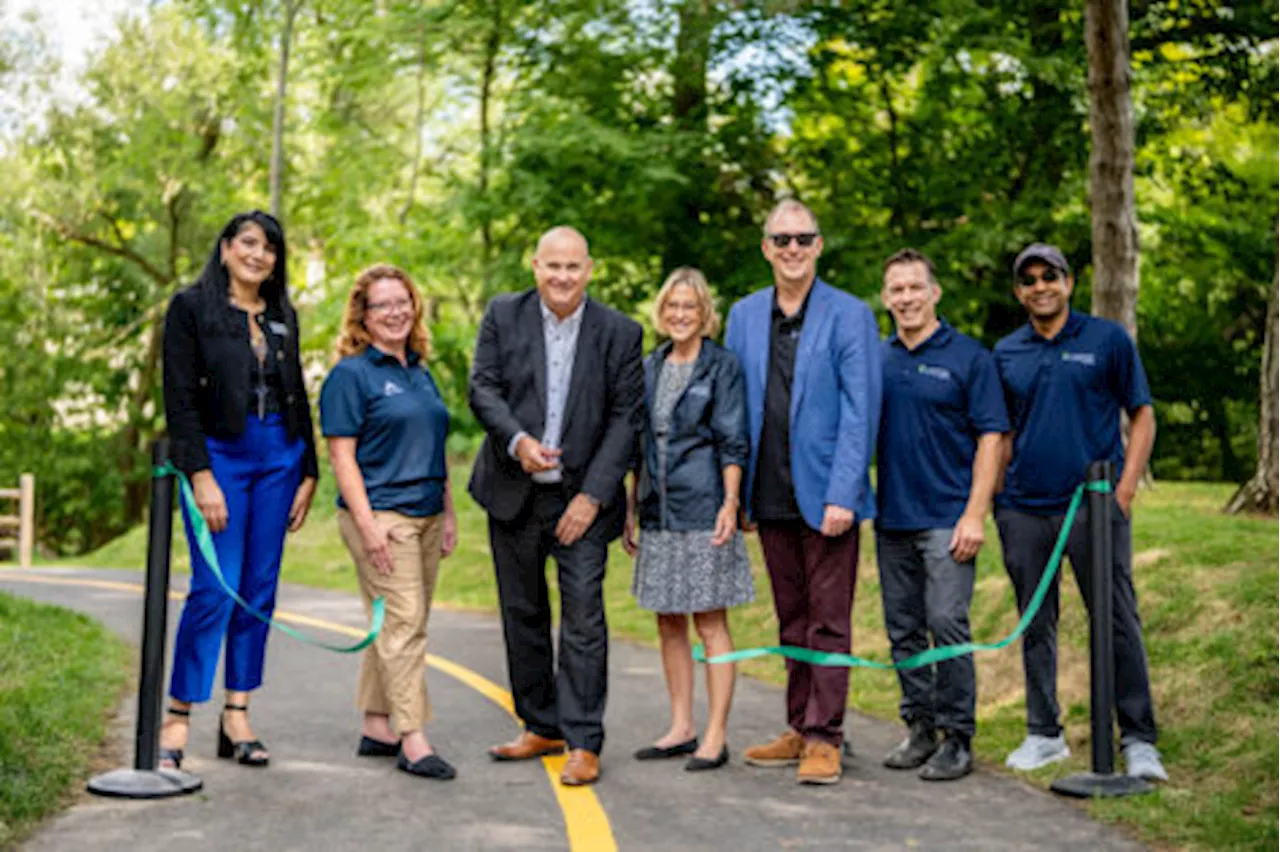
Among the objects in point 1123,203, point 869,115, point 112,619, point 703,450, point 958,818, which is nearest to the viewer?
point 958,818

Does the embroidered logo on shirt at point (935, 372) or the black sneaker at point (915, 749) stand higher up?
the embroidered logo on shirt at point (935, 372)

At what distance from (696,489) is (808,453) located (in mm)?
518

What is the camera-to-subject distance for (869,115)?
17.2 meters

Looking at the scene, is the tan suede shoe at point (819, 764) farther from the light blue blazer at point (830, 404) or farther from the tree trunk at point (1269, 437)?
the tree trunk at point (1269, 437)

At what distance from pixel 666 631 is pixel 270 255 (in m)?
2.45

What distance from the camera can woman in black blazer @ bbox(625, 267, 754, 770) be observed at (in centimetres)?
619

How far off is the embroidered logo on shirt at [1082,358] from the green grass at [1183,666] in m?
1.78

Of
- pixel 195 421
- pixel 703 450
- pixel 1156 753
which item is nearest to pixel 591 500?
pixel 703 450

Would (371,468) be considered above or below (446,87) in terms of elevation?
below

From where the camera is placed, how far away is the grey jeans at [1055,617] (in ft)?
20.2

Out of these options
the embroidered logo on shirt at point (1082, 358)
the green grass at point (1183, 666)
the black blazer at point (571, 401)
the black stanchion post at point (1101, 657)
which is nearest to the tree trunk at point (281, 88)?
the green grass at point (1183, 666)

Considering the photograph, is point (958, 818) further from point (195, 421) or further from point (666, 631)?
point (195, 421)

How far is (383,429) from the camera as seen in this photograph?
6137mm

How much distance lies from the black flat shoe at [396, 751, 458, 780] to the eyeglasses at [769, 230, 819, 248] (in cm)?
270
